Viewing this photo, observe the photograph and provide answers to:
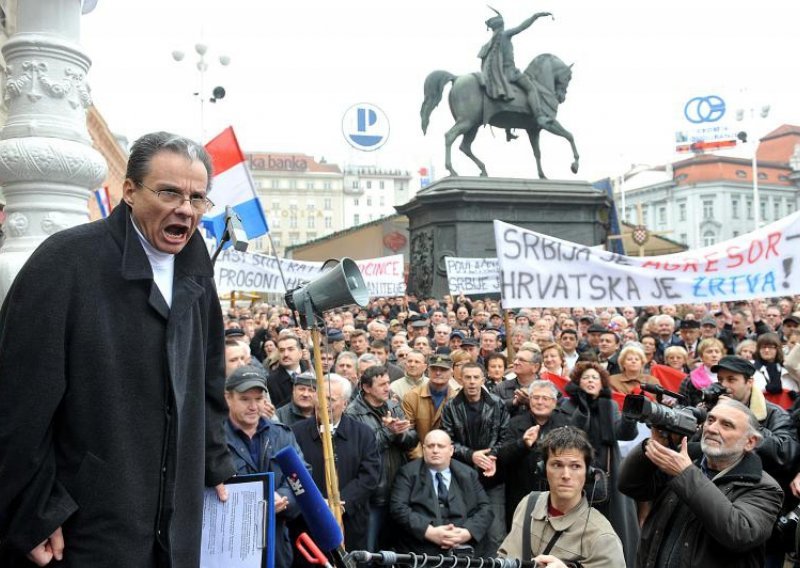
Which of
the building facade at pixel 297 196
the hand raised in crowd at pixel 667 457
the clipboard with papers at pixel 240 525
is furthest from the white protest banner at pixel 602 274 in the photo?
the building facade at pixel 297 196

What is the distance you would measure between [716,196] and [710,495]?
3285 inches

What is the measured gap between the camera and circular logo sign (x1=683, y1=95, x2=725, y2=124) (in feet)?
229

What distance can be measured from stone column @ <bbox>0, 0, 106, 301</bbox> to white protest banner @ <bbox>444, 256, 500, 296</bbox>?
11.2m

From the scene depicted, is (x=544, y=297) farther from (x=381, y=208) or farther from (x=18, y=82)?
(x=381, y=208)

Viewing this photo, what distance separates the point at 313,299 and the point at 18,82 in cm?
152

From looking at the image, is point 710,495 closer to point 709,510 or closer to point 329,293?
point 709,510

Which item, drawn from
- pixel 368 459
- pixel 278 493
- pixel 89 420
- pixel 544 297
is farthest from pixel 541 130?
pixel 89 420

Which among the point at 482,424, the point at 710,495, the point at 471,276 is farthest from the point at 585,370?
the point at 471,276

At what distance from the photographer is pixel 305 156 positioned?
127 metres

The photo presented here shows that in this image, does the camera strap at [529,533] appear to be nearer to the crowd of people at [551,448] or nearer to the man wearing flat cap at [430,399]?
the crowd of people at [551,448]

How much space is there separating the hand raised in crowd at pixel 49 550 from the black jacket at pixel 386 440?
380 cm

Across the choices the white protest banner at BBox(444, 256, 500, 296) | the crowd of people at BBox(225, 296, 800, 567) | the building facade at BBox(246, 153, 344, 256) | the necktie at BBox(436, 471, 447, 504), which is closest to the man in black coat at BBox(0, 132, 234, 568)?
the crowd of people at BBox(225, 296, 800, 567)

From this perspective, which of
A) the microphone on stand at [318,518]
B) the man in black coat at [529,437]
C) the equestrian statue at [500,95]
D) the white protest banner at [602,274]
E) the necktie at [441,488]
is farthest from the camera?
the equestrian statue at [500,95]

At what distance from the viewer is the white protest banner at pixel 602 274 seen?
349 inches
